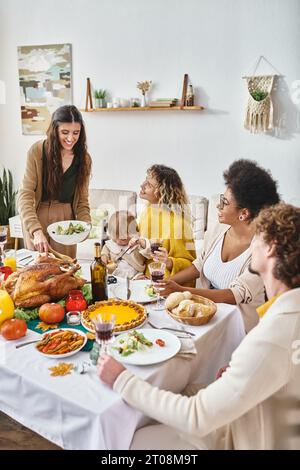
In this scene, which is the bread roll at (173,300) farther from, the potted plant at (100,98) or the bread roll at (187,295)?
the potted plant at (100,98)

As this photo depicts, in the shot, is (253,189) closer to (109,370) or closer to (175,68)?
(109,370)

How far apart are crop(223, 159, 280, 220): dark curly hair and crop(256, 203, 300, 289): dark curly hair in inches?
35.0

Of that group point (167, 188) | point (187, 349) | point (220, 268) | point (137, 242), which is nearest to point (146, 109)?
point (167, 188)

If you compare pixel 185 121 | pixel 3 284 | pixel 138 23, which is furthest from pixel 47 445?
pixel 138 23

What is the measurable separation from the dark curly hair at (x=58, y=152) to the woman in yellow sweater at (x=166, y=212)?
0.47 m

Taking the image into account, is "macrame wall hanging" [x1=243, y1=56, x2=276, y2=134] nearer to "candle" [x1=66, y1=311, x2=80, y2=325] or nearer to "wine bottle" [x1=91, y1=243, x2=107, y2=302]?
"wine bottle" [x1=91, y1=243, x2=107, y2=302]

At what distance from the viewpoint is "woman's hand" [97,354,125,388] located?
126cm

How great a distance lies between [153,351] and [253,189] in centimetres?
103

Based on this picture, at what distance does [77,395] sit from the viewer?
1.23 meters

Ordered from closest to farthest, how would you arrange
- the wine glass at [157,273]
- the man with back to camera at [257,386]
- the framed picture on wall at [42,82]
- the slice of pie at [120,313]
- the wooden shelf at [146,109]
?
1. the man with back to camera at [257,386]
2. the slice of pie at [120,313]
3. the wine glass at [157,273]
4. the wooden shelf at [146,109]
5. the framed picture on wall at [42,82]

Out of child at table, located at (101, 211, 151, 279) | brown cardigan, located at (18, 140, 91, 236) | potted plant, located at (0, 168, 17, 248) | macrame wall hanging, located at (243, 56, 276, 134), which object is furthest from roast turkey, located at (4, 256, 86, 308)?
potted plant, located at (0, 168, 17, 248)

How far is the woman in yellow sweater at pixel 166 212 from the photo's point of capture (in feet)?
8.37

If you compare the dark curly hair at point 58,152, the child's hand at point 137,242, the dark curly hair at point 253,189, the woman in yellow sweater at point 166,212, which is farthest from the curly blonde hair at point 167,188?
the dark curly hair at point 253,189

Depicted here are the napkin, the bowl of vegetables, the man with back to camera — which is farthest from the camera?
the bowl of vegetables
